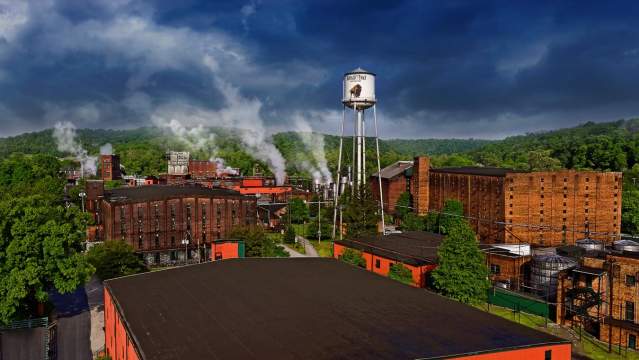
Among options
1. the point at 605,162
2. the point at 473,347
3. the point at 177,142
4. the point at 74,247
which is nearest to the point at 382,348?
the point at 473,347

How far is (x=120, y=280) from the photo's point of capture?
1160 inches

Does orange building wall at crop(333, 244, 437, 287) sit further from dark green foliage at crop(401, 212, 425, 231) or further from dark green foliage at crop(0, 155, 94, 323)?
dark green foliage at crop(401, 212, 425, 231)

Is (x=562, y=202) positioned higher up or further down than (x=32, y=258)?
higher up

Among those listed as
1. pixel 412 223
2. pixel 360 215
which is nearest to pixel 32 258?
pixel 360 215

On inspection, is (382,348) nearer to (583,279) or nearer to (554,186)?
(583,279)

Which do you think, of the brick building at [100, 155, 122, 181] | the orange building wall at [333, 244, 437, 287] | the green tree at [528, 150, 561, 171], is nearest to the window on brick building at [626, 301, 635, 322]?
the orange building wall at [333, 244, 437, 287]

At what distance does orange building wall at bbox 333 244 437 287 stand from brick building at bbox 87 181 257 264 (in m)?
11.8

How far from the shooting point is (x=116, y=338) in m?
24.6

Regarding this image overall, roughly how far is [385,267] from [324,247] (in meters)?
15.4

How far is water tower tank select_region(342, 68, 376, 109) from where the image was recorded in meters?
56.0

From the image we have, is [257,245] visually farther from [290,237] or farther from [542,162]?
[542,162]

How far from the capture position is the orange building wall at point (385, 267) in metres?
37.2

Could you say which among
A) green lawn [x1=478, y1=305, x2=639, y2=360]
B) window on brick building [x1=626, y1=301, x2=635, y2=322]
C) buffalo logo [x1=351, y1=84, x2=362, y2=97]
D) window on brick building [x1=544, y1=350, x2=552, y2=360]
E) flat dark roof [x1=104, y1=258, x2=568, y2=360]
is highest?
buffalo logo [x1=351, y1=84, x2=362, y2=97]

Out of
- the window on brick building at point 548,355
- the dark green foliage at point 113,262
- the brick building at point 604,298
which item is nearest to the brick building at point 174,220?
the dark green foliage at point 113,262
